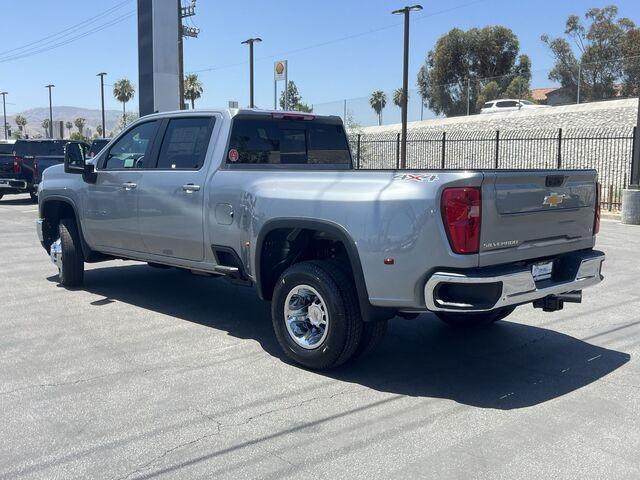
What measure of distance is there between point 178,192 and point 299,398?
99.5 inches

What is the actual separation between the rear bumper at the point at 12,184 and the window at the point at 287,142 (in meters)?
17.1

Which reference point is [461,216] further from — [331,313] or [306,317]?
[306,317]

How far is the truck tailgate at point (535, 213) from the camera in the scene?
174 inches

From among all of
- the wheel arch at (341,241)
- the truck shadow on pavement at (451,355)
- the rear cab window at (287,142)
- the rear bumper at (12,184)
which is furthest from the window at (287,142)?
the rear bumper at (12,184)

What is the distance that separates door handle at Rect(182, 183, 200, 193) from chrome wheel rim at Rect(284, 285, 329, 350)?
4.87ft

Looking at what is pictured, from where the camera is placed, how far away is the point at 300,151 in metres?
6.81

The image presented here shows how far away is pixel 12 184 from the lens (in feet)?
70.1

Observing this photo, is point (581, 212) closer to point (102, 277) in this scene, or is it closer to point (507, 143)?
point (102, 277)

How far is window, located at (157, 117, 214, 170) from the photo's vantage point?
6.25m

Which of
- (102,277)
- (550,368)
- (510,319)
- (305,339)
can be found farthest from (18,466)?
(102,277)

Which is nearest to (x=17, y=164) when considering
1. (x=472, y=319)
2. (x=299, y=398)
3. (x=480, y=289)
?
(x=472, y=319)

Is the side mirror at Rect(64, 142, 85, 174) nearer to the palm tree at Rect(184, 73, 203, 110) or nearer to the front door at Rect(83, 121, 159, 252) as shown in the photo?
the front door at Rect(83, 121, 159, 252)

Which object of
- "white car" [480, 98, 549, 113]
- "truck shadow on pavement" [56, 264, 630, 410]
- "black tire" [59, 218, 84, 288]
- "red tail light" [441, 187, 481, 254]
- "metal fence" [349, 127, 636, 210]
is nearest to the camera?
"red tail light" [441, 187, 481, 254]

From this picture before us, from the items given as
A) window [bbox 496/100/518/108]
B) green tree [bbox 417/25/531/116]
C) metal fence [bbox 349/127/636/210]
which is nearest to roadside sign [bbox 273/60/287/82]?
metal fence [bbox 349/127/636/210]
